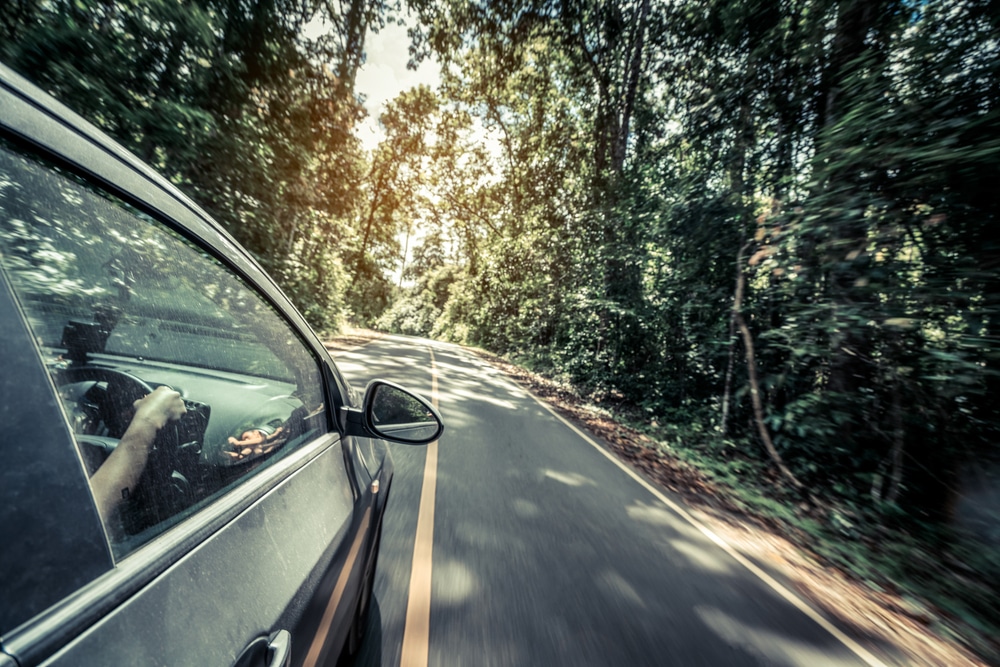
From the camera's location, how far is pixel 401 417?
1.95 m

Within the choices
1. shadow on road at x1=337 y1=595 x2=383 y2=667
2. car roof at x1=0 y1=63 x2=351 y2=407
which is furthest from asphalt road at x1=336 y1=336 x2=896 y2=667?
car roof at x1=0 y1=63 x2=351 y2=407

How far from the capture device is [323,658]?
46.2 inches

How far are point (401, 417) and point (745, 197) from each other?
8.05 metres

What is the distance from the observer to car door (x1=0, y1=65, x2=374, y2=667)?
555mm

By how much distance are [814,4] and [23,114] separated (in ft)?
30.2

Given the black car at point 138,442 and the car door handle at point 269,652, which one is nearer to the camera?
the black car at point 138,442

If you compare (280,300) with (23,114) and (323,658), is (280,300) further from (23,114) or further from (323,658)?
(323,658)

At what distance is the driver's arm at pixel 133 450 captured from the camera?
0.71 metres

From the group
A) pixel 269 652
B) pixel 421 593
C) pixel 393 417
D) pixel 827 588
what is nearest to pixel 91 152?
pixel 269 652

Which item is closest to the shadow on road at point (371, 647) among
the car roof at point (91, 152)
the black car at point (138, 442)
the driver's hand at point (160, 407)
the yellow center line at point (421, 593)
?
the yellow center line at point (421, 593)

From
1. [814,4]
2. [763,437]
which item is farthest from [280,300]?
[814,4]

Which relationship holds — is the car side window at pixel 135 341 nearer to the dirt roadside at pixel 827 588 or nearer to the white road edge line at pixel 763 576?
the white road edge line at pixel 763 576

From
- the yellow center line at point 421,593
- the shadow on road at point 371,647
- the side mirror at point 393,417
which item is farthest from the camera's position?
the yellow center line at point 421,593

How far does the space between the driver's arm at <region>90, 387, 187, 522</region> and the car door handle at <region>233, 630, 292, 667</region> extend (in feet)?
1.18
